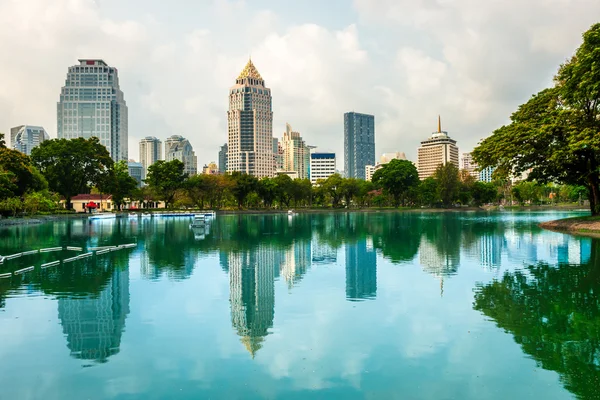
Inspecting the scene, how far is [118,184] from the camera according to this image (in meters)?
79.0

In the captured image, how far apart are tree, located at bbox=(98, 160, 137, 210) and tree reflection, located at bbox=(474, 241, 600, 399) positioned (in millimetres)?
71472

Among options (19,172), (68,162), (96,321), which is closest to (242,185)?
(68,162)

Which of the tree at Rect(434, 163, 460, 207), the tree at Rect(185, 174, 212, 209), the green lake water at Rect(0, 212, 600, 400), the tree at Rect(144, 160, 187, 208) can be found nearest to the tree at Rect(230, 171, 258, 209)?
the tree at Rect(185, 174, 212, 209)

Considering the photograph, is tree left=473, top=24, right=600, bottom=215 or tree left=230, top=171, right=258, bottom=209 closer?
tree left=473, top=24, right=600, bottom=215

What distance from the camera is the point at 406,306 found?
39.3 ft

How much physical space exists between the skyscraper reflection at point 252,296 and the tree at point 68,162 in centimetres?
5700

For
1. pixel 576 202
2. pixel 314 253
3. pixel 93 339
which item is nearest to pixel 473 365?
pixel 93 339

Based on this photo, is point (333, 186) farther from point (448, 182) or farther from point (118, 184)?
point (118, 184)

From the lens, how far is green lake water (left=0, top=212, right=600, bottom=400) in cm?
723

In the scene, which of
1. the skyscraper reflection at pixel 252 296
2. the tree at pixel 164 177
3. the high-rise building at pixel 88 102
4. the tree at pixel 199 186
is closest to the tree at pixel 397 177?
the tree at pixel 199 186

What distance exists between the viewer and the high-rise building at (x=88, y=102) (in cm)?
18625

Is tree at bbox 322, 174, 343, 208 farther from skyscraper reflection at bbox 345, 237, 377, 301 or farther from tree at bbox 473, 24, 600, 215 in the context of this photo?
skyscraper reflection at bbox 345, 237, 377, 301

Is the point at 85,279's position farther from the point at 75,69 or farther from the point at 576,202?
the point at 75,69

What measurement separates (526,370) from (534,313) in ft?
12.7
